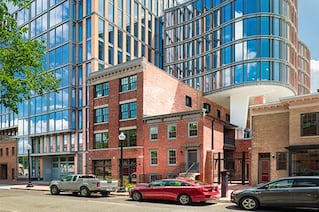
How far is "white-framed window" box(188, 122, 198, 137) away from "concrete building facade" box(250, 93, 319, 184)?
531 cm

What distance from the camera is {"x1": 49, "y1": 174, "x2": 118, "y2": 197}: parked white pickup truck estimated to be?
2439cm

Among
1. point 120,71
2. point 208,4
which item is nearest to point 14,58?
point 120,71

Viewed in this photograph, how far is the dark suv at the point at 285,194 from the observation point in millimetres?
15586

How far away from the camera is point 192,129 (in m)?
32.8

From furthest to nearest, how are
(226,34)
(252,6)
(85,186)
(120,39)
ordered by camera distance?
(120,39) < (226,34) < (252,6) < (85,186)

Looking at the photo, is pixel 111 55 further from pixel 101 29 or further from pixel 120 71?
pixel 120 71

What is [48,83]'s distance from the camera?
1266 cm

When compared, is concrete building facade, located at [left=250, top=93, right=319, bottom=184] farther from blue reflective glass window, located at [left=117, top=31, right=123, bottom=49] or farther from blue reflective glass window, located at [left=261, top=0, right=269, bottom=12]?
blue reflective glass window, located at [left=117, top=31, right=123, bottom=49]

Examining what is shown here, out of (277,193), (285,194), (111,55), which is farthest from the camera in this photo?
(111,55)

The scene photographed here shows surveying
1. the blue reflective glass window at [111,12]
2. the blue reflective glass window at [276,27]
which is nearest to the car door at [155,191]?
the blue reflective glass window at [276,27]

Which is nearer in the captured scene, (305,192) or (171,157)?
(305,192)

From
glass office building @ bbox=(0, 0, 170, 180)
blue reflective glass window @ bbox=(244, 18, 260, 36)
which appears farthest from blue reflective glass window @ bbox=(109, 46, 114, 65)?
blue reflective glass window @ bbox=(244, 18, 260, 36)

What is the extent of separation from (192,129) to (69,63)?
84.6 ft

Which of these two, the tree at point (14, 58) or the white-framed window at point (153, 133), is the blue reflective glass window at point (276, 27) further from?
the tree at point (14, 58)
